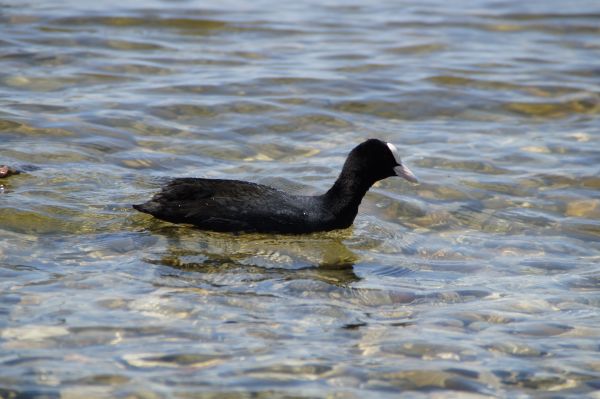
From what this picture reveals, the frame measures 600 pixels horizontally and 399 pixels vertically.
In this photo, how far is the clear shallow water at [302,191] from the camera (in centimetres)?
554

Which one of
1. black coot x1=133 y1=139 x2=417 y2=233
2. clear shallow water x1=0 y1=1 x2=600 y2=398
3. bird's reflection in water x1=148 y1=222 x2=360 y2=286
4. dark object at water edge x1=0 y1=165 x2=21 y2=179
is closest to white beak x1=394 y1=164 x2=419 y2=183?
black coot x1=133 y1=139 x2=417 y2=233

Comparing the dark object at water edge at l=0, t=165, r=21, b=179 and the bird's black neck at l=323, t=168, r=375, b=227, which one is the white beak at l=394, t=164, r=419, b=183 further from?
the dark object at water edge at l=0, t=165, r=21, b=179

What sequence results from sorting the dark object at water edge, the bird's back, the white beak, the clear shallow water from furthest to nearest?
the dark object at water edge → the white beak → the bird's back → the clear shallow water

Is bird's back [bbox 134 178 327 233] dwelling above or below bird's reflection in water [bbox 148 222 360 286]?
above

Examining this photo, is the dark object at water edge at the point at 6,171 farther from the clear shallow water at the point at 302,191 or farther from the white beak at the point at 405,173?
the white beak at the point at 405,173

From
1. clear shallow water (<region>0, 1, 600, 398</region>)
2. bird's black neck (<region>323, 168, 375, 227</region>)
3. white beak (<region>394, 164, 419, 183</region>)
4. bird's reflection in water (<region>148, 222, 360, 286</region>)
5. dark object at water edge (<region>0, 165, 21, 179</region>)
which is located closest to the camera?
clear shallow water (<region>0, 1, 600, 398</region>)

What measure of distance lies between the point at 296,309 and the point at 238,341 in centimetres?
71

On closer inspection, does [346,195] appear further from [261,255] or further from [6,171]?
[6,171]

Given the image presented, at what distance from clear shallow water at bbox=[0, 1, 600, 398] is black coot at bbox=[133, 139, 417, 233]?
5.9 inches

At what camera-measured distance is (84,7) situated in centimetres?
1545

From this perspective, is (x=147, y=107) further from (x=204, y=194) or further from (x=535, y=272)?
(x=535, y=272)

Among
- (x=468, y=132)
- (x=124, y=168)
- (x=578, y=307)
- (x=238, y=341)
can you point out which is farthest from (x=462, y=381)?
(x=468, y=132)

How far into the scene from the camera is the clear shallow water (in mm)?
5539

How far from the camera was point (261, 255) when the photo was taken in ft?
24.4
